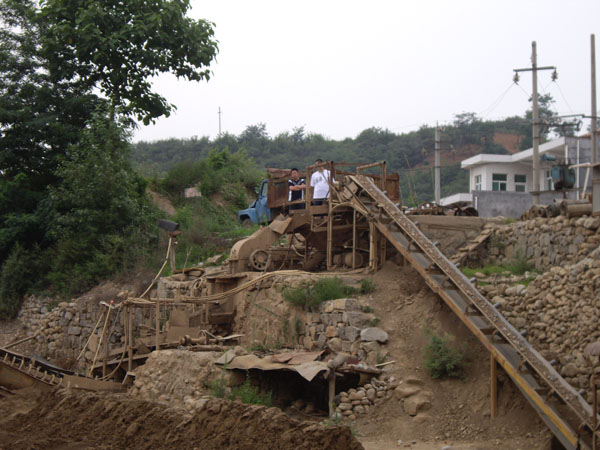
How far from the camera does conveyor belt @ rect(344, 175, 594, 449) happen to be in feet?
32.2

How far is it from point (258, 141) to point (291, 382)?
49.0 meters

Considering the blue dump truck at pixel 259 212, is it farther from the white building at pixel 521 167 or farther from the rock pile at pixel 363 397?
the white building at pixel 521 167

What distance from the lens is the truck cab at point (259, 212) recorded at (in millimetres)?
22673

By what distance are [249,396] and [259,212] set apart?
1136cm

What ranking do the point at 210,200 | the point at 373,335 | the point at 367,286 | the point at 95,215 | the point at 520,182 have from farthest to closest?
the point at 520,182 < the point at 210,200 < the point at 95,215 < the point at 367,286 < the point at 373,335

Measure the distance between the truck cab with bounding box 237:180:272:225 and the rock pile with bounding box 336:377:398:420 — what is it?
34.9ft

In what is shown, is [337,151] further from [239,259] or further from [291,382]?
[291,382]

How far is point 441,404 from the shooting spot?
1181 centimetres

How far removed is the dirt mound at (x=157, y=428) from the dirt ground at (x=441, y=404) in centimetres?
192

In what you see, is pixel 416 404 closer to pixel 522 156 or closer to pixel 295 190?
pixel 295 190

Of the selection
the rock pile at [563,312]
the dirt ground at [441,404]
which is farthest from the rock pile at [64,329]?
the rock pile at [563,312]

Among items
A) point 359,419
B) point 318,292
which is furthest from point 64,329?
point 359,419

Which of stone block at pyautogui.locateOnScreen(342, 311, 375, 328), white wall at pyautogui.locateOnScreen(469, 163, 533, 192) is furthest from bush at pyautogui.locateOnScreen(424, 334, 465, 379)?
white wall at pyautogui.locateOnScreen(469, 163, 533, 192)

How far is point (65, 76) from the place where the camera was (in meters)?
26.4
